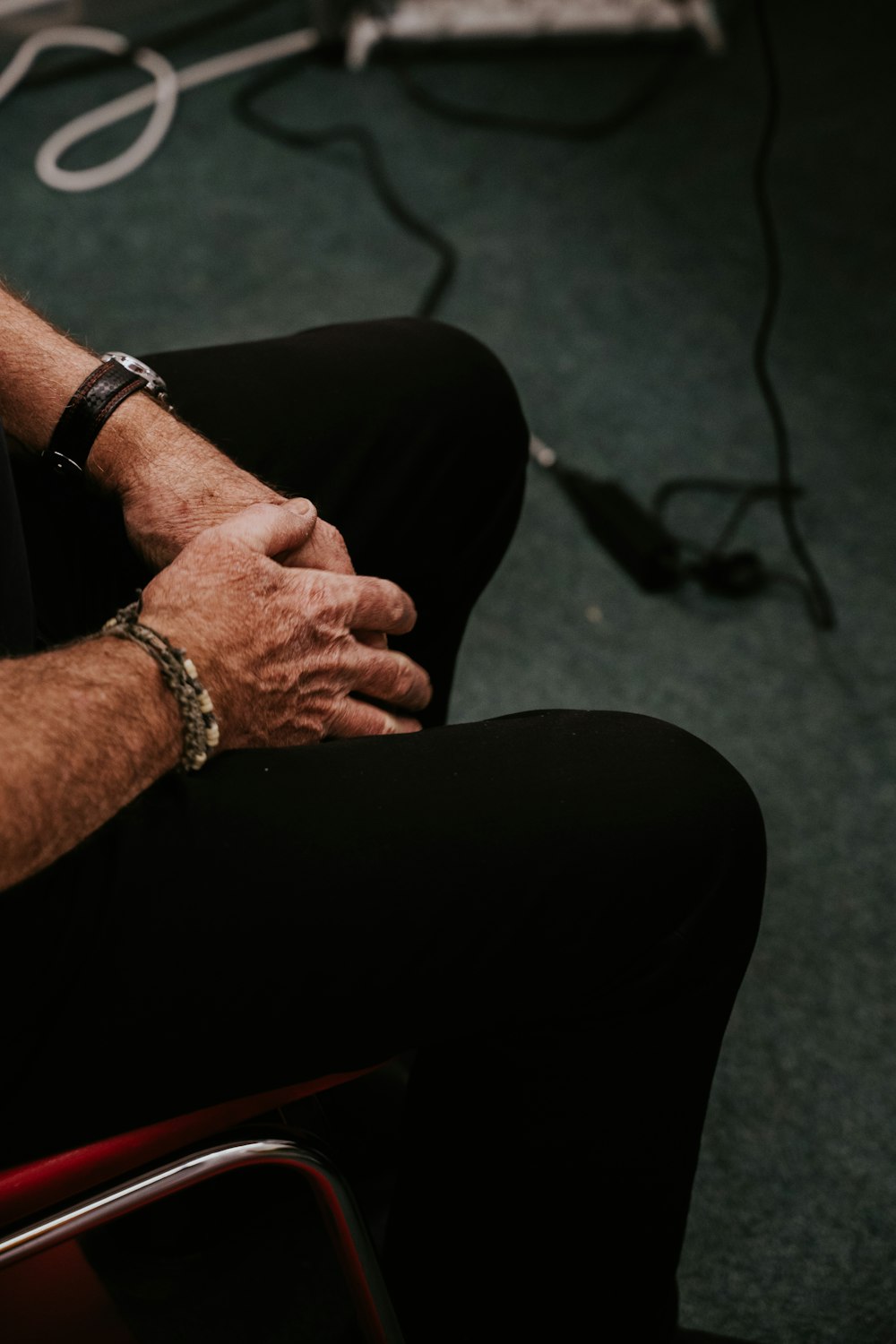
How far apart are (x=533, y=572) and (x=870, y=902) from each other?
603mm

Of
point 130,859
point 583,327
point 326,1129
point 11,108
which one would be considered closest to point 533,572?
point 583,327

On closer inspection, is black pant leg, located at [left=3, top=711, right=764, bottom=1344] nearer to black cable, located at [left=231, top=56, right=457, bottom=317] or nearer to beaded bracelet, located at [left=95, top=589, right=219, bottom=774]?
beaded bracelet, located at [left=95, top=589, right=219, bottom=774]

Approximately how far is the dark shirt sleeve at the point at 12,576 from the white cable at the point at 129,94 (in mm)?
1742

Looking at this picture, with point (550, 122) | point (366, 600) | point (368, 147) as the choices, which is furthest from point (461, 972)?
point (550, 122)

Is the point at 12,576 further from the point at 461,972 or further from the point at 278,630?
the point at 461,972

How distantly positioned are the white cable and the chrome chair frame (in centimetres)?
206

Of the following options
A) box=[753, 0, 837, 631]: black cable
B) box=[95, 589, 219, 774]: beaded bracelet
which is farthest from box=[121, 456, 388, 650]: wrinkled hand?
box=[753, 0, 837, 631]: black cable

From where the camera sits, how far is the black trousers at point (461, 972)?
57 cm

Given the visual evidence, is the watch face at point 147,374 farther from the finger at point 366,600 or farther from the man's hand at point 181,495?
the finger at point 366,600

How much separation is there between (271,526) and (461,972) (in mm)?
301

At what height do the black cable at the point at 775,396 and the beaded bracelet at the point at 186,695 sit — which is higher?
the beaded bracelet at the point at 186,695

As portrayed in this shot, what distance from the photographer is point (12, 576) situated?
2.23ft

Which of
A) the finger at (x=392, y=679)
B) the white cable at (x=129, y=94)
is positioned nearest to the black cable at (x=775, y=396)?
the finger at (x=392, y=679)

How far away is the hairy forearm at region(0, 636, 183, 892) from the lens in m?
0.53
